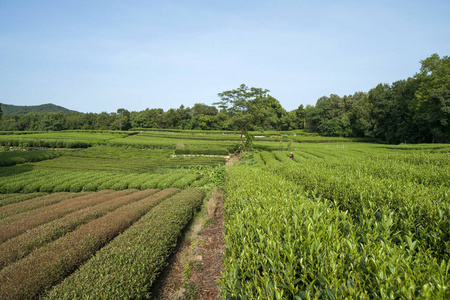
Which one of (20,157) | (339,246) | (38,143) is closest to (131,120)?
(38,143)

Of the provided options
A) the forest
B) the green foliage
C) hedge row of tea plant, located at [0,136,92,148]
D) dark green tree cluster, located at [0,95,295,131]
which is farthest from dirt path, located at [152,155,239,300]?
dark green tree cluster, located at [0,95,295,131]

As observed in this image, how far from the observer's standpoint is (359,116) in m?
52.6

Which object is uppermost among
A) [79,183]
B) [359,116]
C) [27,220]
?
[359,116]

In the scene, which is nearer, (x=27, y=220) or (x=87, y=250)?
(x=87, y=250)

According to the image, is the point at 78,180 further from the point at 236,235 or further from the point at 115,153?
the point at 115,153

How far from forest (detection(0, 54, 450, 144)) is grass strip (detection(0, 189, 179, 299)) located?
3056 centimetres

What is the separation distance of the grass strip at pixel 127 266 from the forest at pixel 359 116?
30508mm

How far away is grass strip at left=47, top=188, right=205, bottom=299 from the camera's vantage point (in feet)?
13.6

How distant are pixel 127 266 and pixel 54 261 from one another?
1.83 meters

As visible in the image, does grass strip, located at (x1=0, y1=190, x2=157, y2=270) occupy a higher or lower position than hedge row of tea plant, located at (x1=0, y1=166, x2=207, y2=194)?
higher

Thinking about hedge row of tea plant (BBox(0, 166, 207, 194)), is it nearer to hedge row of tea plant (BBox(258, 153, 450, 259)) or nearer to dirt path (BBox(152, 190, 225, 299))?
dirt path (BBox(152, 190, 225, 299))

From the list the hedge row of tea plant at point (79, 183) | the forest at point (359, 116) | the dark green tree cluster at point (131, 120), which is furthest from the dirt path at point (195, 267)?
the dark green tree cluster at point (131, 120)

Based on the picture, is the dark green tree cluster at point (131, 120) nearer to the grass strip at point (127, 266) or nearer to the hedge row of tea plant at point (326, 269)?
the grass strip at point (127, 266)

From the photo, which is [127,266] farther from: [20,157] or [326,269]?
[20,157]
